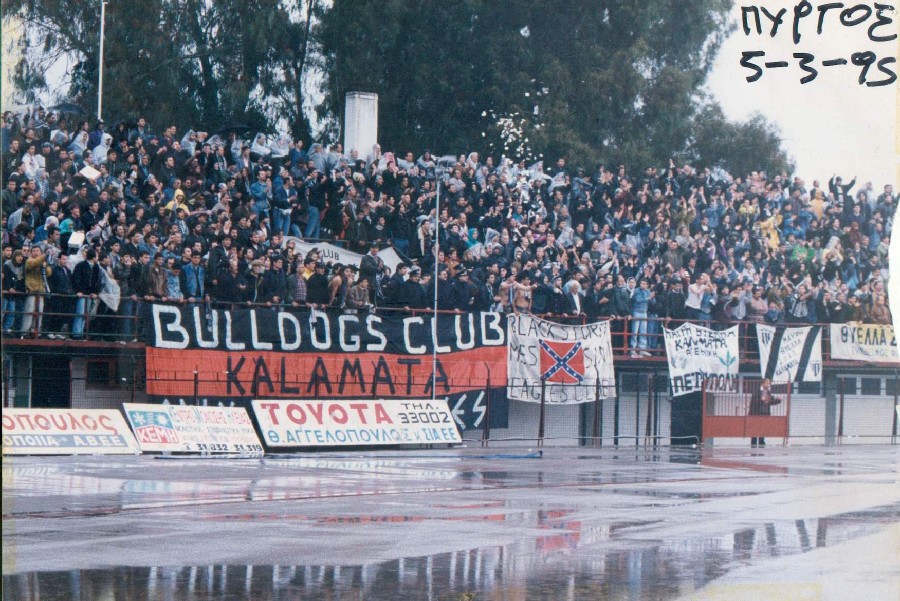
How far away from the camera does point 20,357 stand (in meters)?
21.8

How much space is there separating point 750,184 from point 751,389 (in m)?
5.42

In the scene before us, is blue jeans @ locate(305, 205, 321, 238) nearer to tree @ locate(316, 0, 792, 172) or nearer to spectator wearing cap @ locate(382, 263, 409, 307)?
spectator wearing cap @ locate(382, 263, 409, 307)

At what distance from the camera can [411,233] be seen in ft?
89.6

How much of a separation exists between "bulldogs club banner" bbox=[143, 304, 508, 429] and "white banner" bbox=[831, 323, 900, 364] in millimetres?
9023

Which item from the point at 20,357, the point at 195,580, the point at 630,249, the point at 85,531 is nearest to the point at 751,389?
the point at 630,249

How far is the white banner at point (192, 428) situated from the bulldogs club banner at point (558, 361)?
5.95 meters

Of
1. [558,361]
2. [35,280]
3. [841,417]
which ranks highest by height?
[35,280]

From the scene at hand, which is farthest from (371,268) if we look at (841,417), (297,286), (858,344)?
(841,417)

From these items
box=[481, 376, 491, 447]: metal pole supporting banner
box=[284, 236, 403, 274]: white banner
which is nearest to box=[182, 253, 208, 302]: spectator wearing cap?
box=[284, 236, 403, 274]: white banner

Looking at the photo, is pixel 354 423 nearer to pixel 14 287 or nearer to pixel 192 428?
pixel 192 428

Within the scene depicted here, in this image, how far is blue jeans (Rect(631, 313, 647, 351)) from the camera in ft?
93.6

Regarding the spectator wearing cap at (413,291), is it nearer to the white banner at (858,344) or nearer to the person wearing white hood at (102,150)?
the person wearing white hood at (102,150)

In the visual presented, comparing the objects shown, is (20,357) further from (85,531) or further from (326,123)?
(326,123)

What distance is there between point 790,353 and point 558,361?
650cm
